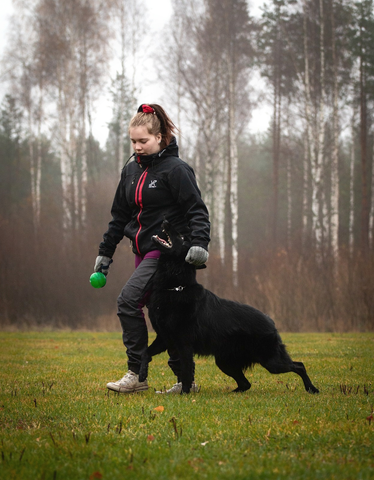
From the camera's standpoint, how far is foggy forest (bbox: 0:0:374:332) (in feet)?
45.5

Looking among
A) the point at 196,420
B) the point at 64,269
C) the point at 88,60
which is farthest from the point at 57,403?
the point at 88,60

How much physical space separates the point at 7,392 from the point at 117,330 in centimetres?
1041

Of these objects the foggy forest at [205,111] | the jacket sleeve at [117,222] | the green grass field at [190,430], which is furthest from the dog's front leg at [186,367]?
the foggy forest at [205,111]

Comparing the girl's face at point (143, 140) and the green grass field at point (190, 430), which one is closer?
the green grass field at point (190, 430)

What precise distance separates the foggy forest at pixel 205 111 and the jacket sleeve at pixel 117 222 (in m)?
9.24

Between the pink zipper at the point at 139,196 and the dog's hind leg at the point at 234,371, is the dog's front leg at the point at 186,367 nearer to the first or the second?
the dog's hind leg at the point at 234,371

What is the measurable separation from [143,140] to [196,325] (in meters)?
1.60

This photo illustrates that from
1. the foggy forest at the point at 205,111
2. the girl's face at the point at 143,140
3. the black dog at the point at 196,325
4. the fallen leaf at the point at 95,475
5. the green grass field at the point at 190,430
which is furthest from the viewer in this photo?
the foggy forest at the point at 205,111

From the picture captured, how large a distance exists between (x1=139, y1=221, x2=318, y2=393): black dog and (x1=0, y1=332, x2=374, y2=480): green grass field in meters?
0.29

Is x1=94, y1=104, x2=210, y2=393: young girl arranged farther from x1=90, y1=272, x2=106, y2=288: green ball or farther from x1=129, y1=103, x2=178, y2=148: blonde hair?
x1=90, y1=272, x2=106, y2=288: green ball

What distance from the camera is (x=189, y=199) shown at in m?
Result: 4.24

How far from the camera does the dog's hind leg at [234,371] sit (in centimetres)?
439

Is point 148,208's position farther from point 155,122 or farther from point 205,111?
point 205,111

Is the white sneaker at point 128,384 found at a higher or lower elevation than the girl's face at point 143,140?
lower
